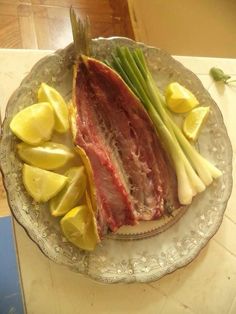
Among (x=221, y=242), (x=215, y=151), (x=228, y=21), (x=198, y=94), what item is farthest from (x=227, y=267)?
(x=228, y=21)

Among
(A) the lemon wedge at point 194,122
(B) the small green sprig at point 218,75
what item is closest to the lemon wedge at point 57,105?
(A) the lemon wedge at point 194,122

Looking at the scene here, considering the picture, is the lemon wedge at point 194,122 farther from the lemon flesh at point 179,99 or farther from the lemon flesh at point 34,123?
the lemon flesh at point 34,123


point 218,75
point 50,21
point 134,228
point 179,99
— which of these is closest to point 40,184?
point 134,228

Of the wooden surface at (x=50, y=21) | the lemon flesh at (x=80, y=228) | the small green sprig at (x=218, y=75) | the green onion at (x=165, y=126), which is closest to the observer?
the lemon flesh at (x=80, y=228)

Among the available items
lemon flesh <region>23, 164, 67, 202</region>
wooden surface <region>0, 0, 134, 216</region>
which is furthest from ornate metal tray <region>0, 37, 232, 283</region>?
wooden surface <region>0, 0, 134, 216</region>

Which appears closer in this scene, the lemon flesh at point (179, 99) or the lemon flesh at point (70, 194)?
the lemon flesh at point (70, 194)

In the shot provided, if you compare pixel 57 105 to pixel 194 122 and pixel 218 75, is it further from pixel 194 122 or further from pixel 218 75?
pixel 218 75
